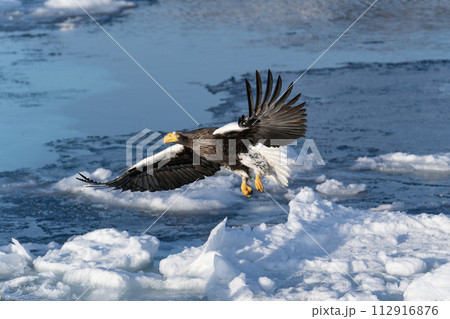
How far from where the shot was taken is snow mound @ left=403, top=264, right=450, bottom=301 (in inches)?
247

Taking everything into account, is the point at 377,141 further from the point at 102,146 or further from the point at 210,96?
the point at 102,146

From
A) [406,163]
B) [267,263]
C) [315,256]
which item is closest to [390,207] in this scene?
[406,163]

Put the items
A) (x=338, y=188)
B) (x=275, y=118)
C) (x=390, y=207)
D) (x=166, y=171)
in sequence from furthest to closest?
(x=338, y=188) < (x=390, y=207) < (x=166, y=171) < (x=275, y=118)

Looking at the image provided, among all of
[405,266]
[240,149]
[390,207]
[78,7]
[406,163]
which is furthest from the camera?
[78,7]

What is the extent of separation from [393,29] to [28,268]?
36.2 ft

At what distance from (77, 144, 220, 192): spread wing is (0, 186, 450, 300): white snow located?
56 centimetres

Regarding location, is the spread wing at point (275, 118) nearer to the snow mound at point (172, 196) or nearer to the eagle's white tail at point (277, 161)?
the eagle's white tail at point (277, 161)

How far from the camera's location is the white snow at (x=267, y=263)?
6.73 metres

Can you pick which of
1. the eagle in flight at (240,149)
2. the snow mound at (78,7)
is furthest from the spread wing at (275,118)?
the snow mound at (78,7)

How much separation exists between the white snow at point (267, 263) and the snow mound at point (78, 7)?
1200 centimetres

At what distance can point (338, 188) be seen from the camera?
29.6ft

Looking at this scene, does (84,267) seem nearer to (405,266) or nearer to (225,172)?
(405,266)

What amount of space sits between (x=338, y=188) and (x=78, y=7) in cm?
1211

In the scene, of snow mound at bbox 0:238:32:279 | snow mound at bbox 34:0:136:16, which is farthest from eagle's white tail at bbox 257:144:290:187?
snow mound at bbox 34:0:136:16
